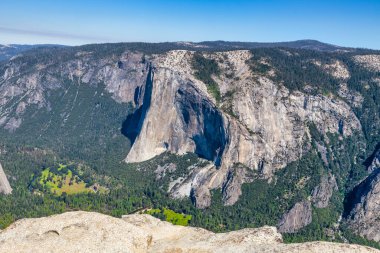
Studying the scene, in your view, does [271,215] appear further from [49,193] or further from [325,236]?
[49,193]

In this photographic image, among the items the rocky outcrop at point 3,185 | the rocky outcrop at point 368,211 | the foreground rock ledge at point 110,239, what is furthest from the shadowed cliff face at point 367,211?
the rocky outcrop at point 3,185

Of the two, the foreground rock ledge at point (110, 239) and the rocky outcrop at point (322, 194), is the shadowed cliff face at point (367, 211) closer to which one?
the rocky outcrop at point (322, 194)

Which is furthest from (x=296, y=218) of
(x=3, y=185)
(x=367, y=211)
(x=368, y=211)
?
(x=3, y=185)

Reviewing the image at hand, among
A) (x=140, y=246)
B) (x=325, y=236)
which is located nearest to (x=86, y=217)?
(x=140, y=246)

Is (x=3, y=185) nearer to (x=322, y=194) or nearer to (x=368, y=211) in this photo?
(x=322, y=194)

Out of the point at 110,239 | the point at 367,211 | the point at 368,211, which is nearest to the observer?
the point at 110,239

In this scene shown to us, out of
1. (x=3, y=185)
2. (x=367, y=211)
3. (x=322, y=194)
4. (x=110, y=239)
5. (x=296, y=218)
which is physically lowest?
(x=296, y=218)
